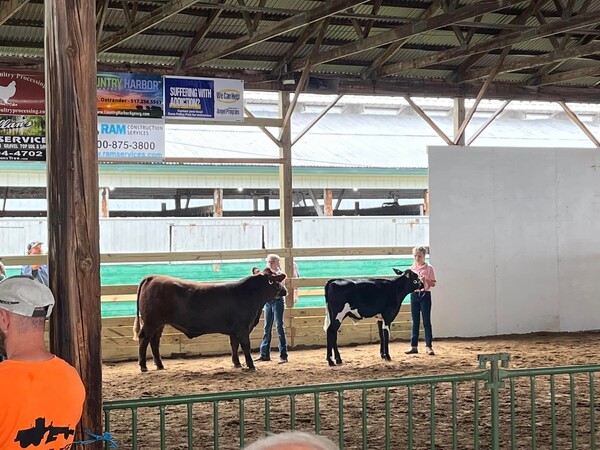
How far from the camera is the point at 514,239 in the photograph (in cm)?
1566

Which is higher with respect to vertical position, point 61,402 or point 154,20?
point 154,20

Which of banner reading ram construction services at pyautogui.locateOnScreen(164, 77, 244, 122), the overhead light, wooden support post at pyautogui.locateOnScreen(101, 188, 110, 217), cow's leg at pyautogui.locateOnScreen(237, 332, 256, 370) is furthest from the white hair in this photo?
wooden support post at pyautogui.locateOnScreen(101, 188, 110, 217)

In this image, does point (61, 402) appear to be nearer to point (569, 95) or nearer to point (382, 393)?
point (382, 393)

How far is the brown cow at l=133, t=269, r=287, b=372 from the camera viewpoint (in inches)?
481

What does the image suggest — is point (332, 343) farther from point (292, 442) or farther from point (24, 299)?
point (292, 442)

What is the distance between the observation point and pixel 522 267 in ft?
51.4

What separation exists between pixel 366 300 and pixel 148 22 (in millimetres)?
4989

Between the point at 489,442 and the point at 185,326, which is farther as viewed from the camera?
the point at 185,326

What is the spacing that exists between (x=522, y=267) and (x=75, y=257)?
41.0ft

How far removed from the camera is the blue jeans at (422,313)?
13617 mm

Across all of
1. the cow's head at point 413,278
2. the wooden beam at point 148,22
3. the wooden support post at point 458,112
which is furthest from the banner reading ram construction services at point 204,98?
the wooden support post at point 458,112

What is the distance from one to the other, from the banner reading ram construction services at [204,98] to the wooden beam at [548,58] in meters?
4.29

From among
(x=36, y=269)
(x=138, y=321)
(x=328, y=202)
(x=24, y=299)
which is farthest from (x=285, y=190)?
(x=24, y=299)

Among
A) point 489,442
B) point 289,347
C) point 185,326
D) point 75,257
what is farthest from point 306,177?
point 75,257
